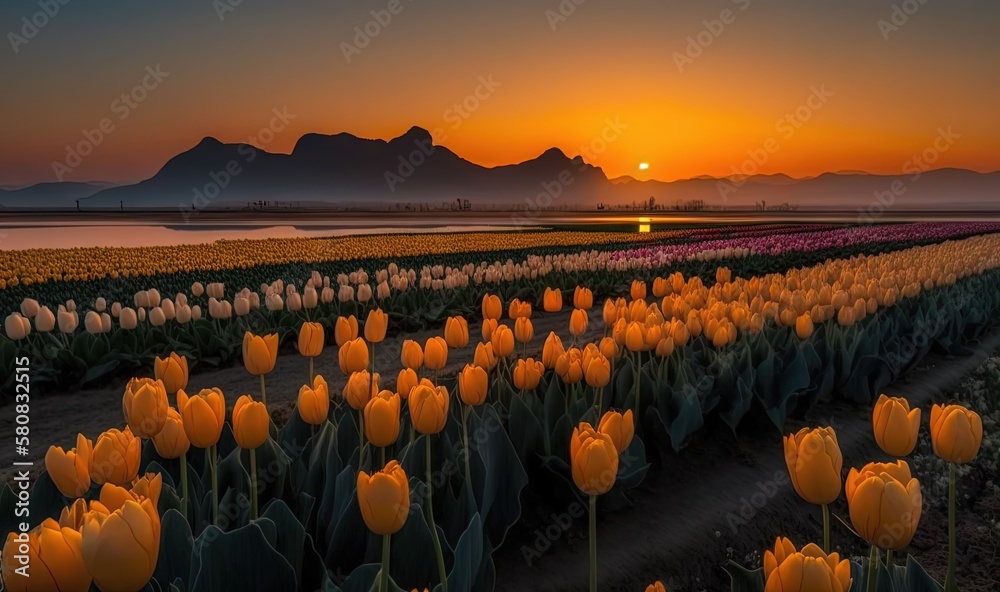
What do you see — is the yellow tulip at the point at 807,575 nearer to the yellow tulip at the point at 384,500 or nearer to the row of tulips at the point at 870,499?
the row of tulips at the point at 870,499

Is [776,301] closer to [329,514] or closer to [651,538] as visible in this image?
[651,538]

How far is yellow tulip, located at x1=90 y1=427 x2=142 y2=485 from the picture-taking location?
2023 millimetres

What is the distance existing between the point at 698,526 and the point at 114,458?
3.03 meters

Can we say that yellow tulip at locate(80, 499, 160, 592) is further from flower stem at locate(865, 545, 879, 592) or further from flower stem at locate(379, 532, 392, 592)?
flower stem at locate(865, 545, 879, 592)

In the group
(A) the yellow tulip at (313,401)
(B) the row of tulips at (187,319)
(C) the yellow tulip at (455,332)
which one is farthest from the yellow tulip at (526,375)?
(B) the row of tulips at (187,319)

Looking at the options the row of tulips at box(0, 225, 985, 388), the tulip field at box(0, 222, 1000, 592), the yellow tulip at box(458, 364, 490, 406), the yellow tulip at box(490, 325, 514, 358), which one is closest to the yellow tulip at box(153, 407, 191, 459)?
the tulip field at box(0, 222, 1000, 592)

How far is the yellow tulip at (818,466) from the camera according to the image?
171 centimetres

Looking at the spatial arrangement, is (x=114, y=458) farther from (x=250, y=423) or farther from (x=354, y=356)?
(x=354, y=356)

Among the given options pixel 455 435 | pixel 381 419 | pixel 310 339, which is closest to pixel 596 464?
pixel 381 419

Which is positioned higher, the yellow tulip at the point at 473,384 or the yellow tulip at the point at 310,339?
the yellow tulip at the point at 310,339

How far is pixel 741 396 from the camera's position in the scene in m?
4.58

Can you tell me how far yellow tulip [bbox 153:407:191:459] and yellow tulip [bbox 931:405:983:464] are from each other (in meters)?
2.39

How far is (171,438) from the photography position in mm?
2219

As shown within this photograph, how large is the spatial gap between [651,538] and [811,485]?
207cm
